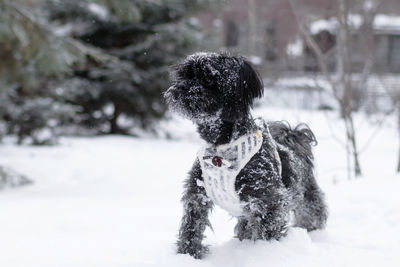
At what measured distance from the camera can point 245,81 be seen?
286 cm

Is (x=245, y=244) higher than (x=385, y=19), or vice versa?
(x=385, y=19)

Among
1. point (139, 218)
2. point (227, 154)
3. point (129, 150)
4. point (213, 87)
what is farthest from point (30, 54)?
point (227, 154)

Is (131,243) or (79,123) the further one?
(79,123)

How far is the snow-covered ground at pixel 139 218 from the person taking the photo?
9.59 ft

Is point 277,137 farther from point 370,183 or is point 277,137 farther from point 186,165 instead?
point 186,165

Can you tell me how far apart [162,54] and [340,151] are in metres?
5.57

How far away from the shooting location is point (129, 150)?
10.7 metres

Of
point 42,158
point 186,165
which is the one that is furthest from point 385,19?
point 42,158

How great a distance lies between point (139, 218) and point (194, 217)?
6.30ft

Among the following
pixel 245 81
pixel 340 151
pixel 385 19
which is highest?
pixel 385 19

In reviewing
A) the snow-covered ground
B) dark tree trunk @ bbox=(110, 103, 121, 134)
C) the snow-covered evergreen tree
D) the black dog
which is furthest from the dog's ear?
dark tree trunk @ bbox=(110, 103, 121, 134)

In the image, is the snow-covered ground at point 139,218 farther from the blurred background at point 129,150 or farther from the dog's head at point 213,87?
the dog's head at point 213,87

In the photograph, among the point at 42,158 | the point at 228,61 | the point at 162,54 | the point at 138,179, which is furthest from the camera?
the point at 162,54

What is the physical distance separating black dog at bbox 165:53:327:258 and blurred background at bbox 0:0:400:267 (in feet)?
0.59
